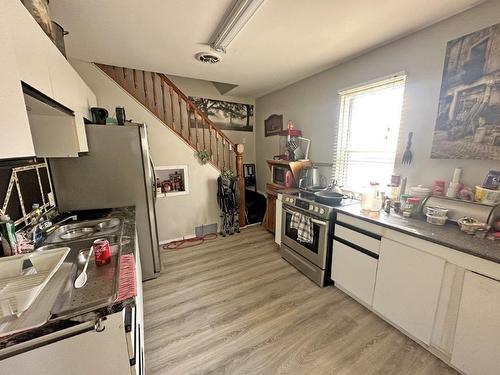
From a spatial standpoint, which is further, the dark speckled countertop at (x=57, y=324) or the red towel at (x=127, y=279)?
the red towel at (x=127, y=279)

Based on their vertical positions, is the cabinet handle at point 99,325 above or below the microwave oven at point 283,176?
below

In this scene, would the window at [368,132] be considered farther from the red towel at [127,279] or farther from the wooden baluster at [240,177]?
the red towel at [127,279]

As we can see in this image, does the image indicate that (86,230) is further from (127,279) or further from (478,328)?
(478,328)

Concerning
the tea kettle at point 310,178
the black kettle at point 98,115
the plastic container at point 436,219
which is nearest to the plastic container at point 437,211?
the plastic container at point 436,219

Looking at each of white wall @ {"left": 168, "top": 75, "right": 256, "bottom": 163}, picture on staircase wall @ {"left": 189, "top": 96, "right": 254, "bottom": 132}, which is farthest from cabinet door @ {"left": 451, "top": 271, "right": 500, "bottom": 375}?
picture on staircase wall @ {"left": 189, "top": 96, "right": 254, "bottom": 132}

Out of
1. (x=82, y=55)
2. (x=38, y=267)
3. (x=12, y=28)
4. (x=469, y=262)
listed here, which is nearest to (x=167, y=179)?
(x=82, y=55)

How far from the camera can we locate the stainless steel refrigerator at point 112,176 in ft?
6.64

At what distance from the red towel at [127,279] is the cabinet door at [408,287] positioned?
183 centimetres

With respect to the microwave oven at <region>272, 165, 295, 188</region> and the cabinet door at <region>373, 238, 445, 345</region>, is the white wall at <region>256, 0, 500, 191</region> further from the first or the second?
the cabinet door at <region>373, 238, 445, 345</region>

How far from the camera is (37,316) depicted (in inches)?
31.2

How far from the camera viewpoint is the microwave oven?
3129 mm

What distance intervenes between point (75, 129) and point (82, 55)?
1.43 m

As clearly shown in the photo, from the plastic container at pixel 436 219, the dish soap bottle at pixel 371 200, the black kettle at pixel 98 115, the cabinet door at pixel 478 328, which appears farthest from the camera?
the black kettle at pixel 98 115

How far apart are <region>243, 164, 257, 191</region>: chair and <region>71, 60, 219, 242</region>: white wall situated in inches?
47.9
